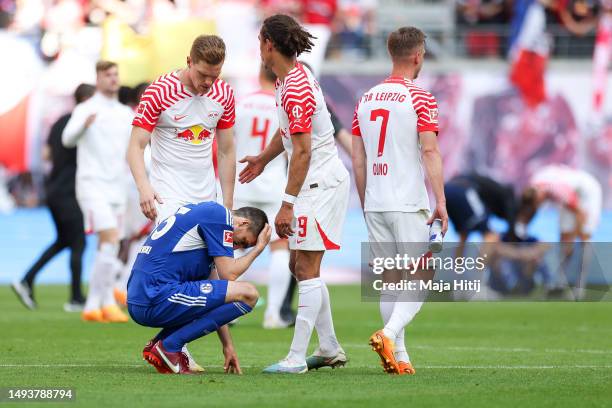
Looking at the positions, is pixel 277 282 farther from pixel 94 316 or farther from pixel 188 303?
pixel 188 303

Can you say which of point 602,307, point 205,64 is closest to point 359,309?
point 602,307

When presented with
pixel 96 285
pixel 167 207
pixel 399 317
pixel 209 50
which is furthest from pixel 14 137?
pixel 399 317

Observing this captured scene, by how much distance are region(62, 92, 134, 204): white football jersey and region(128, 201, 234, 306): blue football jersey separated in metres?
4.98

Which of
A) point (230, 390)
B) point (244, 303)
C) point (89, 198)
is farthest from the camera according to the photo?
point (89, 198)

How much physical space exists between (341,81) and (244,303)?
22767mm

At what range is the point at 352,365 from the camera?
29.2ft

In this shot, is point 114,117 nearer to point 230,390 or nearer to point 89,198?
point 89,198

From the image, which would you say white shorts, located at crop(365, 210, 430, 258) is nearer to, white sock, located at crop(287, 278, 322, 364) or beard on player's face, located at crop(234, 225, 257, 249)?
white sock, located at crop(287, 278, 322, 364)

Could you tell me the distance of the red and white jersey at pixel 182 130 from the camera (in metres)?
8.59

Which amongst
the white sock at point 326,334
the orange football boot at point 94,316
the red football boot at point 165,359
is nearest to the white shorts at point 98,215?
the orange football boot at point 94,316

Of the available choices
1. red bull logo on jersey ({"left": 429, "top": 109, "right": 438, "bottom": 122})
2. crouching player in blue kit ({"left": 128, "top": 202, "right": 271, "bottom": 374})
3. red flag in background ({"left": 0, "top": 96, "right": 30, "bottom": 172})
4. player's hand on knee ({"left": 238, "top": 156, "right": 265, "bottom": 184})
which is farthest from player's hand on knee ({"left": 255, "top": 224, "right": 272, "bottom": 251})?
red flag in background ({"left": 0, "top": 96, "right": 30, "bottom": 172})

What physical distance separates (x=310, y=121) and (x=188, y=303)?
1.32 meters

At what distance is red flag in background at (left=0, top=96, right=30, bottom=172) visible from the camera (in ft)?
102

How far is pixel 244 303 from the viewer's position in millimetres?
7961
